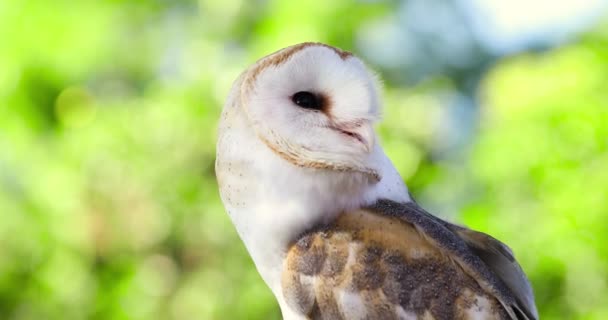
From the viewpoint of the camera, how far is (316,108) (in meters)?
1.45

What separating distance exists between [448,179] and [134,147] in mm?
1294

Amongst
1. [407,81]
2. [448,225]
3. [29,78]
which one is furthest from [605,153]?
[29,78]

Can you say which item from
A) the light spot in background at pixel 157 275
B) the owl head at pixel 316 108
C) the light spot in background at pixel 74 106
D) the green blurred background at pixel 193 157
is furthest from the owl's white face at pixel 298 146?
the light spot in background at pixel 74 106

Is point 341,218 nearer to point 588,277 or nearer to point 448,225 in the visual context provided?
point 448,225

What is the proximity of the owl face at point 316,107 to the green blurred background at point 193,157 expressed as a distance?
6.07 ft

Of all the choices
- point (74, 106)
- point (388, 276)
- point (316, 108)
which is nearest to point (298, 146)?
point (316, 108)

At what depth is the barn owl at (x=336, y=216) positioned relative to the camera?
1.40 metres

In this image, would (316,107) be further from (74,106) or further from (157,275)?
(74,106)

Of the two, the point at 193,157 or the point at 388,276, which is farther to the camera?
the point at 193,157

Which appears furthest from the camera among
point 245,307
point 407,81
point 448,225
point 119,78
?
point 407,81

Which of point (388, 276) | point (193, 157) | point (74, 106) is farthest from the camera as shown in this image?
point (74, 106)

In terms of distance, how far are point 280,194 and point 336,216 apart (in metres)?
0.10

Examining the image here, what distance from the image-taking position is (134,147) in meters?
3.53

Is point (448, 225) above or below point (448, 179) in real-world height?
below
